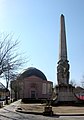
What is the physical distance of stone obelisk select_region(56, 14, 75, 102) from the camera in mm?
39344

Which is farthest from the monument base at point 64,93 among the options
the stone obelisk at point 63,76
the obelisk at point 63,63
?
the obelisk at point 63,63

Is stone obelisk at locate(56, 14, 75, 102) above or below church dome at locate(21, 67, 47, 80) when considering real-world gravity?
below

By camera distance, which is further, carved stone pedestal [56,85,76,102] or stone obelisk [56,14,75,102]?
stone obelisk [56,14,75,102]

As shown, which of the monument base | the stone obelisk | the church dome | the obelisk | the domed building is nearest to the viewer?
the monument base

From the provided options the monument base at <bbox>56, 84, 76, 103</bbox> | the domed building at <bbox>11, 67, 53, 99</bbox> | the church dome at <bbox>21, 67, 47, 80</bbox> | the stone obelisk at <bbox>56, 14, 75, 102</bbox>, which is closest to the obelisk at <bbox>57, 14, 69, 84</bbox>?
the stone obelisk at <bbox>56, 14, 75, 102</bbox>

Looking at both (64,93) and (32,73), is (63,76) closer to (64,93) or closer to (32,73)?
(64,93)

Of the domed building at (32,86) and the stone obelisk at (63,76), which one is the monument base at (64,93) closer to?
the stone obelisk at (63,76)

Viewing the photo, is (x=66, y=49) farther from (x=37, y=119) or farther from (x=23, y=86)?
(x=23, y=86)

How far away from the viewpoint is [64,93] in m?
39.7

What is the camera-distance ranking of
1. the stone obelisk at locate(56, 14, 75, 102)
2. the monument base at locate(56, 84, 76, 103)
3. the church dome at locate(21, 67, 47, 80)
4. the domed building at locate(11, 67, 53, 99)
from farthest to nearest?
1. the church dome at locate(21, 67, 47, 80)
2. the domed building at locate(11, 67, 53, 99)
3. the stone obelisk at locate(56, 14, 75, 102)
4. the monument base at locate(56, 84, 76, 103)

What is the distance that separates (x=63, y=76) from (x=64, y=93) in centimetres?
254

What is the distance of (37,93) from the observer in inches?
3521

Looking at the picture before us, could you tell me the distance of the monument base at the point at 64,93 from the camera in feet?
129

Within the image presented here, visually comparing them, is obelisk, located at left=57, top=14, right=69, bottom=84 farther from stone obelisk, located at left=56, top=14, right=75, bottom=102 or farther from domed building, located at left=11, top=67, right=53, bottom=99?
domed building, located at left=11, top=67, right=53, bottom=99
